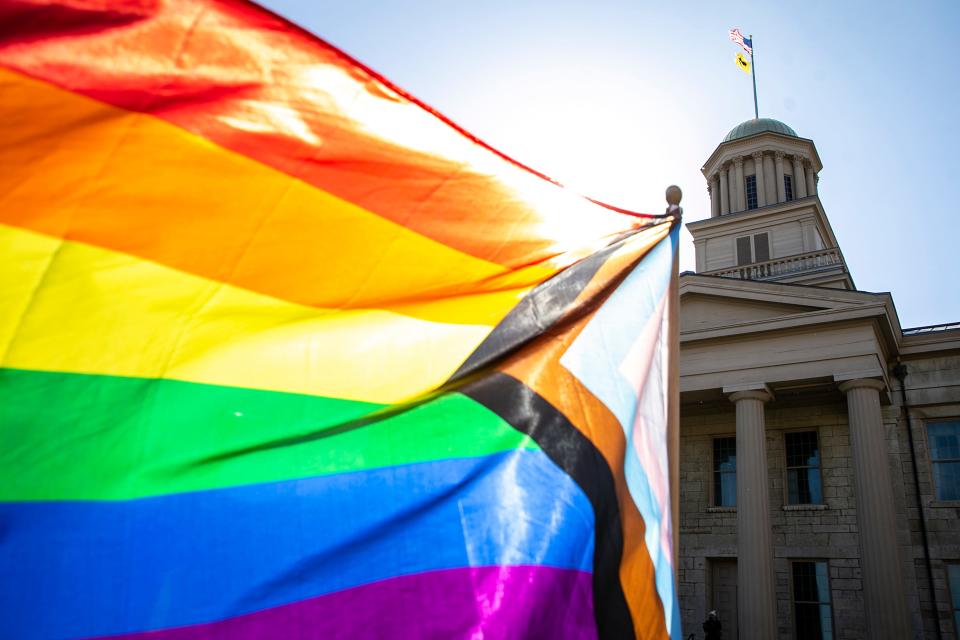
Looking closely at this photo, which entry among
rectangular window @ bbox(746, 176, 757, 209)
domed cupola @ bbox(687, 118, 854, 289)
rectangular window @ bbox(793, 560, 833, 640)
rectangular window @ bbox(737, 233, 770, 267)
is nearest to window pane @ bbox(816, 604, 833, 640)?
rectangular window @ bbox(793, 560, 833, 640)

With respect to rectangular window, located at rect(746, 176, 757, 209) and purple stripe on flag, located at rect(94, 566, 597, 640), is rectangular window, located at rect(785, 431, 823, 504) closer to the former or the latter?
rectangular window, located at rect(746, 176, 757, 209)

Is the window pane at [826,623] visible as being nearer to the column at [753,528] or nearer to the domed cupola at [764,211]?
the column at [753,528]

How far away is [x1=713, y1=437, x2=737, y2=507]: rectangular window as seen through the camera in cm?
2322

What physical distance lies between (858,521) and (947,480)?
3896 mm

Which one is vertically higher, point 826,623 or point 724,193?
point 724,193

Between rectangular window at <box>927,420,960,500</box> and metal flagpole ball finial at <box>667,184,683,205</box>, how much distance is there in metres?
20.3

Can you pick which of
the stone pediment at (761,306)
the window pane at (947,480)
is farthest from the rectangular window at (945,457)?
the stone pediment at (761,306)

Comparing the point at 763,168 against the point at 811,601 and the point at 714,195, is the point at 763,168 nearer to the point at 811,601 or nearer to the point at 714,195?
the point at 714,195

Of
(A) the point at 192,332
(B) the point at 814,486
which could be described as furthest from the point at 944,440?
(A) the point at 192,332

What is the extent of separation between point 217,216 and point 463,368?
1053mm

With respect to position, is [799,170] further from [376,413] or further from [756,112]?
[376,413]

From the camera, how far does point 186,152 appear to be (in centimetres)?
241

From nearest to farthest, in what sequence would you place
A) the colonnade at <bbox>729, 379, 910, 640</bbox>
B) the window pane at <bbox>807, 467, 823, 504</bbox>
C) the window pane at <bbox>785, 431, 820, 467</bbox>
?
the colonnade at <bbox>729, 379, 910, 640</bbox> < the window pane at <bbox>807, 467, 823, 504</bbox> < the window pane at <bbox>785, 431, 820, 467</bbox>

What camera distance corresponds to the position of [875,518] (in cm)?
1802
